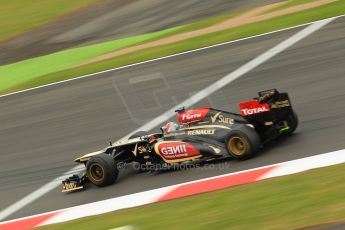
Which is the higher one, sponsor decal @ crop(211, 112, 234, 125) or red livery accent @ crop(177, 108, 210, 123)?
red livery accent @ crop(177, 108, 210, 123)

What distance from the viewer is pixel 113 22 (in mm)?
23875

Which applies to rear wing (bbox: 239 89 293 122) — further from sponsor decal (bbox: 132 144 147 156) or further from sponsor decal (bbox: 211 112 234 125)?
sponsor decal (bbox: 132 144 147 156)

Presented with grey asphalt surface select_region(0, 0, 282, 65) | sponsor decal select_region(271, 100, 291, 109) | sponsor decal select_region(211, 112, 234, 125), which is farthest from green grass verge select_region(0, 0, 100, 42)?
sponsor decal select_region(271, 100, 291, 109)

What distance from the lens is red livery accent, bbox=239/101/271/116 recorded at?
29.1 ft

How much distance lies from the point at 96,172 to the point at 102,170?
19cm

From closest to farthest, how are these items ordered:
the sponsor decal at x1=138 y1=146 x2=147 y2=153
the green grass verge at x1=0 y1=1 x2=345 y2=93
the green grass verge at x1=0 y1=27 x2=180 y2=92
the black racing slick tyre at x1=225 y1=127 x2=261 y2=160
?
1. the black racing slick tyre at x1=225 y1=127 x2=261 y2=160
2. the sponsor decal at x1=138 y1=146 x2=147 y2=153
3. the green grass verge at x1=0 y1=1 x2=345 y2=93
4. the green grass verge at x1=0 y1=27 x2=180 y2=92

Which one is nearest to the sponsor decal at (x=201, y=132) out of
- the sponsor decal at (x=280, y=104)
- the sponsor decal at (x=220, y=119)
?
the sponsor decal at (x=220, y=119)

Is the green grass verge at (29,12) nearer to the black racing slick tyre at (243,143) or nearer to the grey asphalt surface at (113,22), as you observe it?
the grey asphalt surface at (113,22)

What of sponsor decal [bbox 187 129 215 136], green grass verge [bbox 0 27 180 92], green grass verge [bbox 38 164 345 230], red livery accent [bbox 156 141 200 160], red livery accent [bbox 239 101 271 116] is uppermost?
green grass verge [bbox 0 27 180 92]

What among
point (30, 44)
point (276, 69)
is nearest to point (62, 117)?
point (276, 69)

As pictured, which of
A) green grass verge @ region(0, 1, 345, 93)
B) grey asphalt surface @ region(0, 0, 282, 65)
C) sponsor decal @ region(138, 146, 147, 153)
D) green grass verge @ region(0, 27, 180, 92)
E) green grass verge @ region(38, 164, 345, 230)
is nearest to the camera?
green grass verge @ region(38, 164, 345, 230)

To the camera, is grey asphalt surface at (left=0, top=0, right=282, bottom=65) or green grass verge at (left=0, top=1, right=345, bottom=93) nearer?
green grass verge at (left=0, top=1, right=345, bottom=93)

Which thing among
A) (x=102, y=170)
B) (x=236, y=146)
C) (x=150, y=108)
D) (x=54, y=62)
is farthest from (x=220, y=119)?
(x=54, y=62)

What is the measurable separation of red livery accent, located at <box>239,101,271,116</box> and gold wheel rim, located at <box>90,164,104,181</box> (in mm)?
2158
